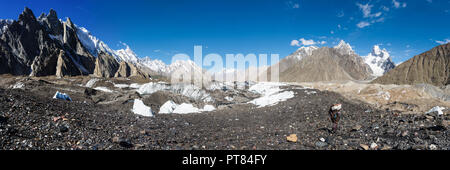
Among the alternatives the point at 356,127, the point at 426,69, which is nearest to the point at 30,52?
the point at 356,127

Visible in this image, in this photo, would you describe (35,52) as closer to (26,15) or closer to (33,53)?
(33,53)

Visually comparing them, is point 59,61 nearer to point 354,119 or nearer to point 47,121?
point 47,121

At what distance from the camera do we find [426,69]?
9712 centimetres

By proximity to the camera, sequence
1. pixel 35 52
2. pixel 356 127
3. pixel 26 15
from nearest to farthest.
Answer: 1. pixel 356 127
2. pixel 35 52
3. pixel 26 15

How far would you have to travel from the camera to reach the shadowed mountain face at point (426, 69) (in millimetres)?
90931

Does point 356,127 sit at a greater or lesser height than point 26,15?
lesser

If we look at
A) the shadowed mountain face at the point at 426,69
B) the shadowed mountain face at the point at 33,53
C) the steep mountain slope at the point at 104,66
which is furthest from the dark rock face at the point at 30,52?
the shadowed mountain face at the point at 426,69

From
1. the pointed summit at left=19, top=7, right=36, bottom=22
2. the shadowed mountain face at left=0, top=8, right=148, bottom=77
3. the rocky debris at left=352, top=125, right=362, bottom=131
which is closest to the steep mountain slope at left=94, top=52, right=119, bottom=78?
the shadowed mountain face at left=0, top=8, right=148, bottom=77

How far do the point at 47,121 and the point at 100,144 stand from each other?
312 cm

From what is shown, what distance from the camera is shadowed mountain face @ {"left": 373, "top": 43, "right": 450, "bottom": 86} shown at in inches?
3580

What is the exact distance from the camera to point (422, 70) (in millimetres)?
97688

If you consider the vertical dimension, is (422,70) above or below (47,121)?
above

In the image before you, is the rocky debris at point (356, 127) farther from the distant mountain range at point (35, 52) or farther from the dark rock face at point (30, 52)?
the dark rock face at point (30, 52)
